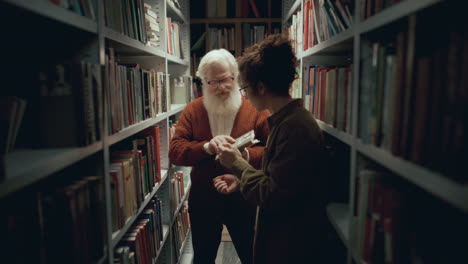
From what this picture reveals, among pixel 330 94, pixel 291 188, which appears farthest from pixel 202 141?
pixel 291 188

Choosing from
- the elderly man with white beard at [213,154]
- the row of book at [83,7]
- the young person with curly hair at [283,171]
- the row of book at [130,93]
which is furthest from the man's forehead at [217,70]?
the row of book at [83,7]

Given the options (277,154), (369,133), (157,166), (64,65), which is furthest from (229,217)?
(64,65)

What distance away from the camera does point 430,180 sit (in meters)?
0.64

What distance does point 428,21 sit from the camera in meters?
0.77

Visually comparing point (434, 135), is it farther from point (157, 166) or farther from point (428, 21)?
point (157, 166)

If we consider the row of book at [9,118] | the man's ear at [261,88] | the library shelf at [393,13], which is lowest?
the row of book at [9,118]

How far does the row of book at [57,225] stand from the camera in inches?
28.0

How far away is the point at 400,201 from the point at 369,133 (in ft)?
0.77

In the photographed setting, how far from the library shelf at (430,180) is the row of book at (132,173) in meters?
0.98

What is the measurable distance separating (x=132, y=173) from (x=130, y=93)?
37cm

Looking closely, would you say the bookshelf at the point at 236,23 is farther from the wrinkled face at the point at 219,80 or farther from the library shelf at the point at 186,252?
the library shelf at the point at 186,252

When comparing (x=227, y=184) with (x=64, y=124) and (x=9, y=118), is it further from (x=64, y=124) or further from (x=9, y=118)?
(x=9, y=118)

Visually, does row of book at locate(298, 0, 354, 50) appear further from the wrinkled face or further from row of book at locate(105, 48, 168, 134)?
row of book at locate(105, 48, 168, 134)

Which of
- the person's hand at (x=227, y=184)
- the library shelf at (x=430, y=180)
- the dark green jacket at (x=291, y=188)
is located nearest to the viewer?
the library shelf at (x=430, y=180)
